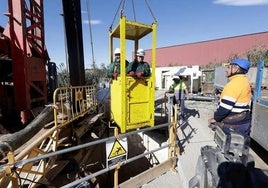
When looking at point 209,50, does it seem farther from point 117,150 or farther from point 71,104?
point 117,150

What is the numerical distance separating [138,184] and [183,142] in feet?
7.06

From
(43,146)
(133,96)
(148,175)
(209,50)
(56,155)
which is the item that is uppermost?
(209,50)

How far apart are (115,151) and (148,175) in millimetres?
1023

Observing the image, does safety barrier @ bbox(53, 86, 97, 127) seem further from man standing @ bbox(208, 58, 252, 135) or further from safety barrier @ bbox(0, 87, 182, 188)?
man standing @ bbox(208, 58, 252, 135)

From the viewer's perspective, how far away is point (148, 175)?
4297 mm

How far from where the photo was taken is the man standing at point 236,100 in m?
2.94

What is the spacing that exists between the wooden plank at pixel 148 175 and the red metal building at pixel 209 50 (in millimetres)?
26805

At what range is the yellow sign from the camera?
12.2 ft

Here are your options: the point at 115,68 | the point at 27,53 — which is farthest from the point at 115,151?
the point at 27,53

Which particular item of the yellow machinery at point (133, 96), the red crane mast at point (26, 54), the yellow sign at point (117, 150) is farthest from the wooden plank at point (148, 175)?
the red crane mast at point (26, 54)

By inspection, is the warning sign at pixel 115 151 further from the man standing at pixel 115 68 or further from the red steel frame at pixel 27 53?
the red steel frame at pixel 27 53

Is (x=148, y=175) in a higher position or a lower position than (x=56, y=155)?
lower

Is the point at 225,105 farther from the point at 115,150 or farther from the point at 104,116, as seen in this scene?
the point at 104,116

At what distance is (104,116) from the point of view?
25.0 ft
